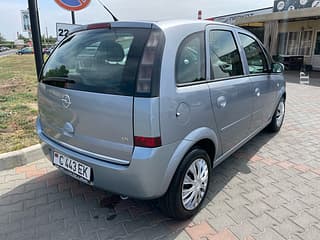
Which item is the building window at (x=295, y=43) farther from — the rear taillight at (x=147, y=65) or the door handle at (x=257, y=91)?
the rear taillight at (x=147, y=65)

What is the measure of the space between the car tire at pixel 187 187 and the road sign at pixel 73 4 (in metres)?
4.33

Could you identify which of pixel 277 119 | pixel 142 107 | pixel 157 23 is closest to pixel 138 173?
pixel 142 107

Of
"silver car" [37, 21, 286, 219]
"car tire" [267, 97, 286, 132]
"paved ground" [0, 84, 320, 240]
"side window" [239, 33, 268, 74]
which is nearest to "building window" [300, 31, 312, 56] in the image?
"car tire" [267, 97, 286, 132]

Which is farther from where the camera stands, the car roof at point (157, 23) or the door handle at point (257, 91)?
the door handle at point (257, 91)

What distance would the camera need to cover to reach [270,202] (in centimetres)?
266

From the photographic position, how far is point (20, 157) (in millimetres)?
3357

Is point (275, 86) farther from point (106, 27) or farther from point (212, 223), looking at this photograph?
point (106, 27)

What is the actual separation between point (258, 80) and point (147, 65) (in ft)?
6.69

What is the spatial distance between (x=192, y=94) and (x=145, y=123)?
0.52m

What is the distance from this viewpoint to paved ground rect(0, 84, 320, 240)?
223 centimetres

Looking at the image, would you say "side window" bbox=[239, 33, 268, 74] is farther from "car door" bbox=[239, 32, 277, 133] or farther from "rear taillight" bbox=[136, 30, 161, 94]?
"rear taillight" bbox=[136, 30, 161, 94]

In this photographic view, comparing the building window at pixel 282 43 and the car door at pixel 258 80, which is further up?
the building window at pixel 282 43

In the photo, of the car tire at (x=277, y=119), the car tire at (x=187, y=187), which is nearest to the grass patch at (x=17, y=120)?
the car tire at (x=187, y=187)

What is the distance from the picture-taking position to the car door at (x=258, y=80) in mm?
3271
